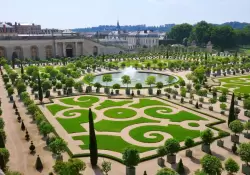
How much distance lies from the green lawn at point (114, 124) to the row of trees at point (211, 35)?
124m

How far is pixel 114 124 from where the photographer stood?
3938 cm

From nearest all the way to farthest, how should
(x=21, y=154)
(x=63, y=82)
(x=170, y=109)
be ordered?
(x=21, y=154) → (x=170, y=109) → (x=63, y=82)

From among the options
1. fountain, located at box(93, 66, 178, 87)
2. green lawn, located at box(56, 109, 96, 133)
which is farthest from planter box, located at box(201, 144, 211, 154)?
fountain, located at box(93, 66, 178, 87)

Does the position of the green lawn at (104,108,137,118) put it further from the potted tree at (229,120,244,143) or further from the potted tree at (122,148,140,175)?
the potted tree at (122,148,140,175)

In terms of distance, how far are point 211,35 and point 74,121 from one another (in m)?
130

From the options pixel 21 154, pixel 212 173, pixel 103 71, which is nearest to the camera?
pixel 212 173

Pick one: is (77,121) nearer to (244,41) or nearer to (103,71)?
(103,71)

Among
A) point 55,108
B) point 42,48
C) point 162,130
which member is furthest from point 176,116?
point 42,48

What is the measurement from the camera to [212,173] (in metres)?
23.3

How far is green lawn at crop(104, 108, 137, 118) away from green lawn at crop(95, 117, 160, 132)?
2408 mm

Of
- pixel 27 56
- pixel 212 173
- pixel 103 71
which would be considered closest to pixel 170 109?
pixel 212 173

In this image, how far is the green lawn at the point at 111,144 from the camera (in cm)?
3152

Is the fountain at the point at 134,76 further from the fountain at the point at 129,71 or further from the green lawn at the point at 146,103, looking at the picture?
the green lawn at the point at 146,103

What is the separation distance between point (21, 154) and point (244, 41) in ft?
542
